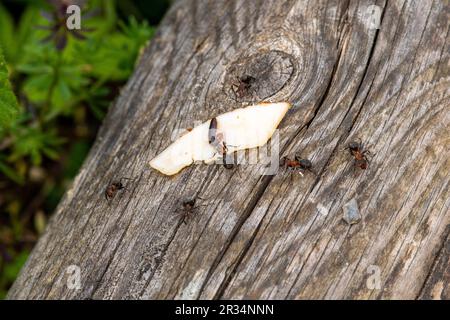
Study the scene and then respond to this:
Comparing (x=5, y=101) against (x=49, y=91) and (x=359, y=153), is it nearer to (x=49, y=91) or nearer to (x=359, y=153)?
(x=49, y=91)

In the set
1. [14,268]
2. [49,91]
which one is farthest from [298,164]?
[14,268]

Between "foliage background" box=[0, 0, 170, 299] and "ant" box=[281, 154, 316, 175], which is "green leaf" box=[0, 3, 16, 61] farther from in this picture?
"ant" box=[281, 154, 316, 175]

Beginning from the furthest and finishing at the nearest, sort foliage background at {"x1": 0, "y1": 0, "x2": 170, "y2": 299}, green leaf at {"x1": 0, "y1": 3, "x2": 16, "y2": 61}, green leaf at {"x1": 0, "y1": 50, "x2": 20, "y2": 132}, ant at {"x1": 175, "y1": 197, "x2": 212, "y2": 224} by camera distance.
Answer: green leaf at {"x1": 0, "y1": 3, "x2": 16, "y2": 61} < foliage background at {"x1": 0, "y1": 0, "x2": 170, "y2": 299} < green leaf at {"x1": 0, "y1": 50, "x2": 20, "y2": 132} < ant at {"x1": 175, "y1": 197, "x2": 212, "y2": 224}

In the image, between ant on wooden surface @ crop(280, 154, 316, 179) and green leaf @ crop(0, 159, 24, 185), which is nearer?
ant on wooden surface @ crop(280, 154, 316, 179)

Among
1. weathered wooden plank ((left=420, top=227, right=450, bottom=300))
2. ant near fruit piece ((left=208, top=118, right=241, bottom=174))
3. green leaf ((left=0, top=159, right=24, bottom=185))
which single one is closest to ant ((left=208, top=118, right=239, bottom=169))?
ant near fruit piece ((left=208, top=118, right=241, bottom=174))

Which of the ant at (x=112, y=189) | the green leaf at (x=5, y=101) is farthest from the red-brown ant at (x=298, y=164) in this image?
the green leaf at (x=5, y=101)

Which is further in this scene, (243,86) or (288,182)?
(243,86)

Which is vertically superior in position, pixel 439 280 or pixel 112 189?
pixel 439 280
